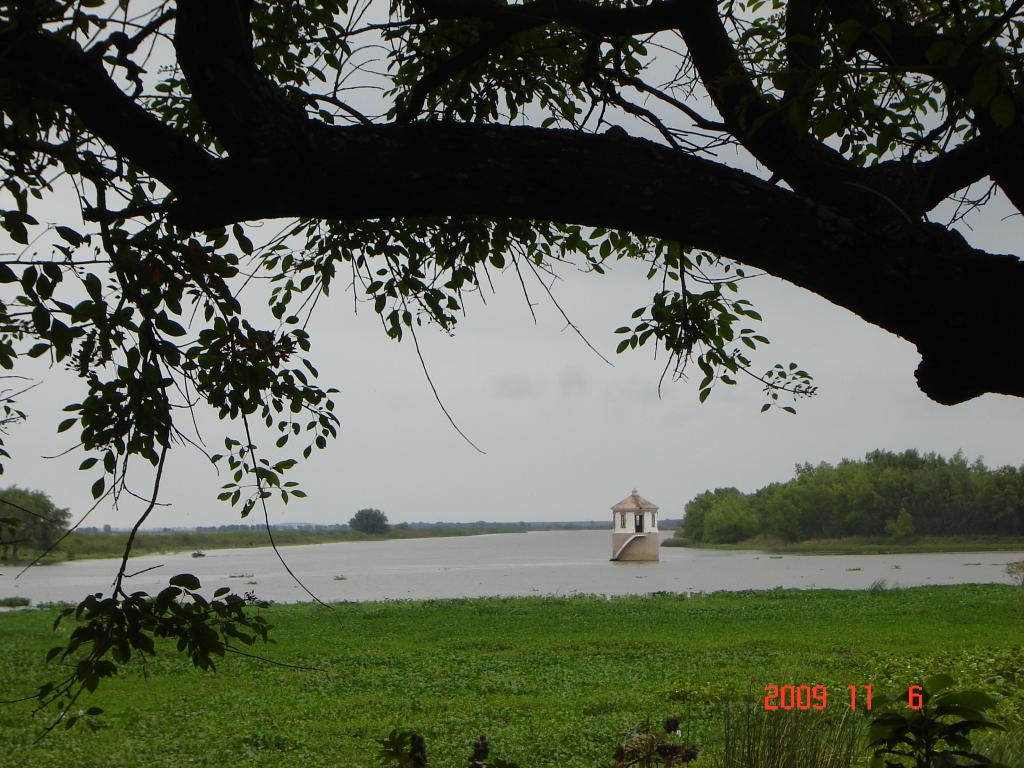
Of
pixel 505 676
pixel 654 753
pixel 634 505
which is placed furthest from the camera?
pixel 634 505

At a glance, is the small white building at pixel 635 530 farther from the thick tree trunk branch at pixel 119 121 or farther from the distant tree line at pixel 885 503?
the thick tree trunk branch at pixel 119 121

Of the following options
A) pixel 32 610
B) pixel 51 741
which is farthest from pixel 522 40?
pixel 32 610

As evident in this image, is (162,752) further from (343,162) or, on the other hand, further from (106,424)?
(343,162)

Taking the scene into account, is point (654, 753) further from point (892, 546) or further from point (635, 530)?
point (892, 546)

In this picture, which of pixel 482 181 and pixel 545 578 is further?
pixel 545 578

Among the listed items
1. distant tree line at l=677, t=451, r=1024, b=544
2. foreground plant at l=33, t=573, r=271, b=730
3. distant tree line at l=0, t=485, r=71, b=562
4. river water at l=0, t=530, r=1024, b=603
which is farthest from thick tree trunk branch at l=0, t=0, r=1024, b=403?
distant tree line at l=677, t=451, r=1024, b=544

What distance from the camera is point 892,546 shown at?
41781mm

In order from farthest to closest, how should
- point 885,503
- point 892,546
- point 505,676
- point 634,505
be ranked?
point 885,503 < point 892,546 < point 634,505 < point 505,676

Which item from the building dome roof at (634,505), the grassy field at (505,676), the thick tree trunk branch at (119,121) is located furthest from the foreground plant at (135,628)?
the building dome roof at (634,505)

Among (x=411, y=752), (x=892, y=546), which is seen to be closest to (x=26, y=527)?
(x=411, y=752)

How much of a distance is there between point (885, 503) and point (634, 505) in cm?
1821

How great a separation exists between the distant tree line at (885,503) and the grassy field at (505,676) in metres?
29.4

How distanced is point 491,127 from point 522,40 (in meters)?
1.84

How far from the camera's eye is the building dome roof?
34312 mm
